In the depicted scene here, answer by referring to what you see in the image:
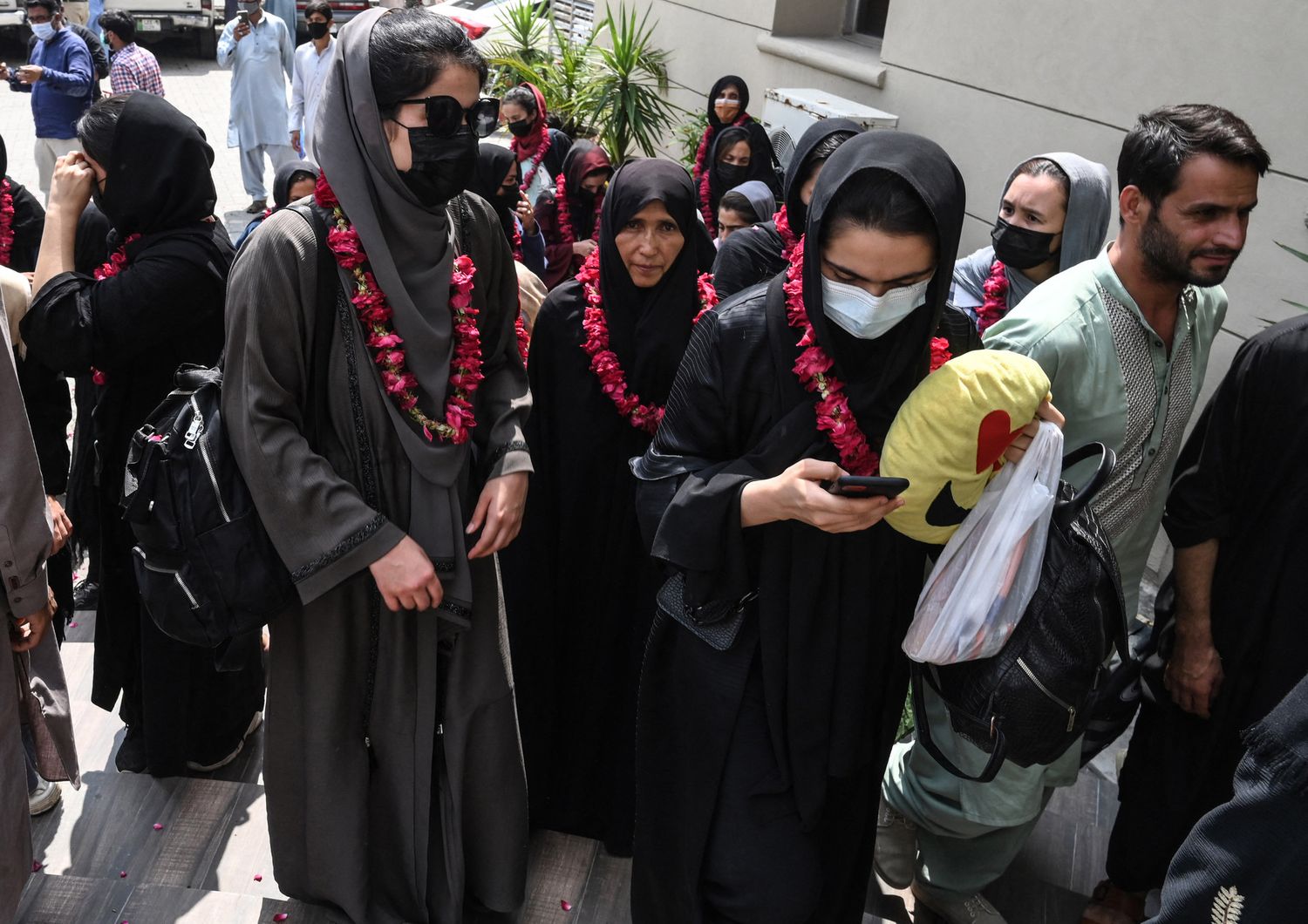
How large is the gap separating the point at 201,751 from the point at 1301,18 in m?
4.84

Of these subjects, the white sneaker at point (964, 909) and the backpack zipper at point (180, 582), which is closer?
the backpack zipper at point (180, 582)

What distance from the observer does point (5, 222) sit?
13.5 ft

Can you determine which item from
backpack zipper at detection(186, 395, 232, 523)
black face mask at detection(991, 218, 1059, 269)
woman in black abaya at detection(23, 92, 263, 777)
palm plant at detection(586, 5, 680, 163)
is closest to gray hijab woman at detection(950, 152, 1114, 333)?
black face mask at detection(991, 218, 1059, 269)

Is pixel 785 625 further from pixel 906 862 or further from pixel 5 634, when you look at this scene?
pixel 5 634

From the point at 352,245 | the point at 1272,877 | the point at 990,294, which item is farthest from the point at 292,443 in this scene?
the point at 990,294

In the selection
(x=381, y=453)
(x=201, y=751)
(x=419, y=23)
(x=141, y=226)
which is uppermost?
(x=419, y=23)

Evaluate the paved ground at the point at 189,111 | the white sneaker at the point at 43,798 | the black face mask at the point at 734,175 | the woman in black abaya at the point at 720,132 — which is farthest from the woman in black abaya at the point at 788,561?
the paved ground at the point at 189,111

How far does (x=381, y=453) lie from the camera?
8.21ft

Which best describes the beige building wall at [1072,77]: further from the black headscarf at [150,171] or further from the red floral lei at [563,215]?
the black headscarf at [150,171]

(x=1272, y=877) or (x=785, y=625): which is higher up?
(x=1272, y=877)

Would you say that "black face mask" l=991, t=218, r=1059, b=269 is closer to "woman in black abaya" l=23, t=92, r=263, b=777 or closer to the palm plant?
"woman in black abaya" l=23, t=92, r=263, b=777

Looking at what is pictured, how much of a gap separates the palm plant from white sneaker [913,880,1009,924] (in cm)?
834

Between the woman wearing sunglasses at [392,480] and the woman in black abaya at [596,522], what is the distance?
331 millimetres

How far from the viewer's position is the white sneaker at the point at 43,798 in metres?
3.23
